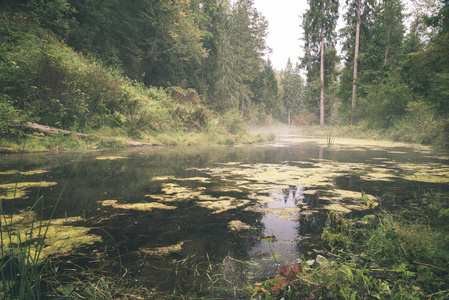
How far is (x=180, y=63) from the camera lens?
17609mm

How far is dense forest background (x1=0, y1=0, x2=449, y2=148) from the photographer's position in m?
7.00

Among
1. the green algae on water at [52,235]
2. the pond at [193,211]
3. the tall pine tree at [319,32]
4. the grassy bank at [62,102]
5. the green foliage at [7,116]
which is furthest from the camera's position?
the tall pine tree at [319,32]

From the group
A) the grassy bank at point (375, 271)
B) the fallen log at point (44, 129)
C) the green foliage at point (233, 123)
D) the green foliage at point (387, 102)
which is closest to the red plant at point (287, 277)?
the grassy bank at point (375, 271)

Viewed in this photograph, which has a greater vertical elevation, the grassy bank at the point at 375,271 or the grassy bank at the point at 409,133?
the grassy bank at the point at 409,133

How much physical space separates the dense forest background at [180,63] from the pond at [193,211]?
320 centimetres

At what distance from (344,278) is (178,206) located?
190cm

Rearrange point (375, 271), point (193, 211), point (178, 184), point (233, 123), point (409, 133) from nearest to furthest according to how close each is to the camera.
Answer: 1. point (375, 271)
2. point (193, 211)
3. point (178, 184)
4. point (409, 133)
5. point (233, 123)

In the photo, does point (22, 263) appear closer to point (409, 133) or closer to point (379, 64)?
point (409, 133)

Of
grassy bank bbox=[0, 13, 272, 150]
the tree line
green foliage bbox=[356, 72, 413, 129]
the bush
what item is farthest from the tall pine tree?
grassy bank bbox=[0, 13, 272, 150]

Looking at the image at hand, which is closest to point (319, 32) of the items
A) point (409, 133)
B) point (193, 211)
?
point (409, 133)

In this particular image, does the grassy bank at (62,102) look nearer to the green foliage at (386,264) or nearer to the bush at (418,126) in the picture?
the green foliage at (386,264)

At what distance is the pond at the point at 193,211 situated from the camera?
1562 millimetres

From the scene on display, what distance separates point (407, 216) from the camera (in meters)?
2.37

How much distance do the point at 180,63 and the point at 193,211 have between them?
1694 cm
